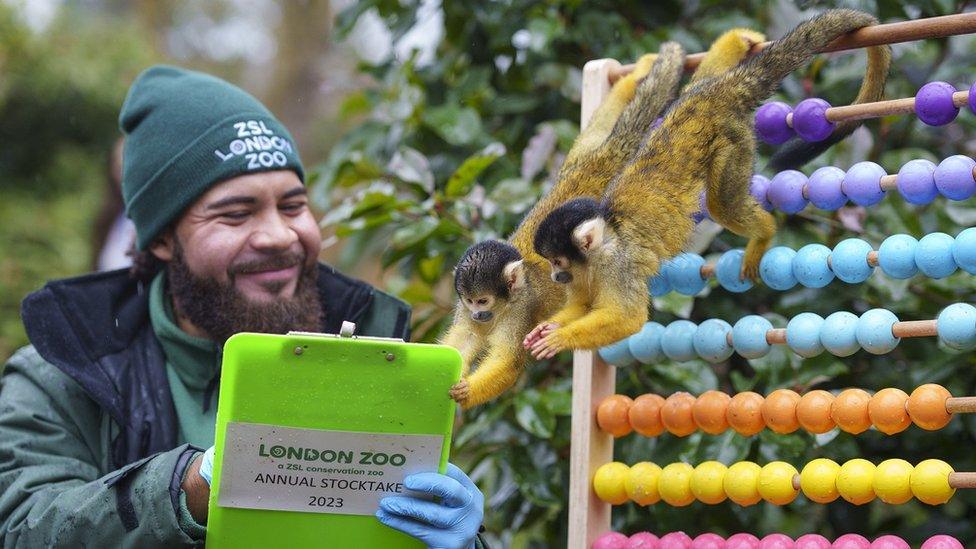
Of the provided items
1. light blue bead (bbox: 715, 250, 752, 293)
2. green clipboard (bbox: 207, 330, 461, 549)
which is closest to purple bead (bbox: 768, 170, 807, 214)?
light blue bead (bbox: 715, 250, 752, 293)

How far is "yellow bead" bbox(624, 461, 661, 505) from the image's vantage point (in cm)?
195

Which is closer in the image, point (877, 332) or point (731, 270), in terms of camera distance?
point (877, 332)

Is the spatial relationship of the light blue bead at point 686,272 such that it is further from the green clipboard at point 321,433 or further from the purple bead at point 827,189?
the green clipboard at point 321,433

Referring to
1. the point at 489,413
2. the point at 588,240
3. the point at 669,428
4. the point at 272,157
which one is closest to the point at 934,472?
the point at 669,428

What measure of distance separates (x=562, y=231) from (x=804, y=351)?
582mm

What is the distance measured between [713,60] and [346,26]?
135 cm

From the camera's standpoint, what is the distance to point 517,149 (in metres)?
A: 2.99

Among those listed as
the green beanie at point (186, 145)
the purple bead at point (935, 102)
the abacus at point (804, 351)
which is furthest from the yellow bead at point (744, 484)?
the green beanie at point (186, 145)

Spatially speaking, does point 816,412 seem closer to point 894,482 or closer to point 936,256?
point 894,482

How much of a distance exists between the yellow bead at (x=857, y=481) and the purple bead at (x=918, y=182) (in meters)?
0.45

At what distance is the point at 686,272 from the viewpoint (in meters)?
1.96

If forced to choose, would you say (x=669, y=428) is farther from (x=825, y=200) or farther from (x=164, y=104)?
(x=164, y=104)

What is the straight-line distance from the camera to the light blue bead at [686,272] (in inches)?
77.2

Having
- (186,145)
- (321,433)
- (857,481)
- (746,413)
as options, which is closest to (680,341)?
(746,413)
